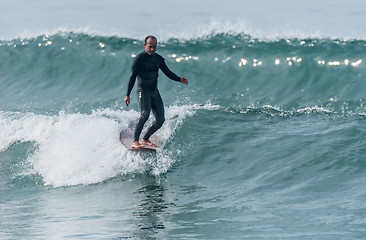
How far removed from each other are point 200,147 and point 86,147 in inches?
84.9

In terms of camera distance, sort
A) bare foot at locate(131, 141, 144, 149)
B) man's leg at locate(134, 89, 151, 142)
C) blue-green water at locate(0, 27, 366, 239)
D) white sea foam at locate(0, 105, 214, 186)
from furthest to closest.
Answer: white sea foam at locate(0, 105, 214, 186) < bare foot at locate(131, 141, 144, 149) < man's leg at locate(134, 89, 151, 142) < blue-green water at locate(0, 27, 366, 239)

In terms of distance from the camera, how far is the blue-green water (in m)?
7.35

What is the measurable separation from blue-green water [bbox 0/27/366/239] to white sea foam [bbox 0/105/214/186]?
0.03 m

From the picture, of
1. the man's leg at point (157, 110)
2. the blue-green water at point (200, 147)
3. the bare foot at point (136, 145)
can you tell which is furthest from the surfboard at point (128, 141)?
the man's leg at point (157, 110)

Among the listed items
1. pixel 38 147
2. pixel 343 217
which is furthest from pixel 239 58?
pixel 343 217

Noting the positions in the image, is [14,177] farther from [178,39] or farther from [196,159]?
[178,39]

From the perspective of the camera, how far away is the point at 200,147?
11.4 meters

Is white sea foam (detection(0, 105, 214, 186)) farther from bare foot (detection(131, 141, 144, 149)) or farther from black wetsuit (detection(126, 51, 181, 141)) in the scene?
black wetsuit (detection(126, 51, 181, 141))

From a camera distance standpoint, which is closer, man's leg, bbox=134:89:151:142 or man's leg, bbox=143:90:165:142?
man's leg, bbox=134:89:151:142

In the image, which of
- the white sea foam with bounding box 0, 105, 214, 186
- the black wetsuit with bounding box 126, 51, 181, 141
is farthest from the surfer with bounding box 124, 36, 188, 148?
the white sea foam with bounding box 0, 105, 214, 186

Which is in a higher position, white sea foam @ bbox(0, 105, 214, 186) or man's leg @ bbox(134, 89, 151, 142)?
man's leg @ bbox(134, 89, 151, 142)

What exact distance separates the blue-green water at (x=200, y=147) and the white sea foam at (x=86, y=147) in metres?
0.03

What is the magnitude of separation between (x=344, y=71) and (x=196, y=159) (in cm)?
666

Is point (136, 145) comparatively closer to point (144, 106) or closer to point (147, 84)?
point (144, 106)
